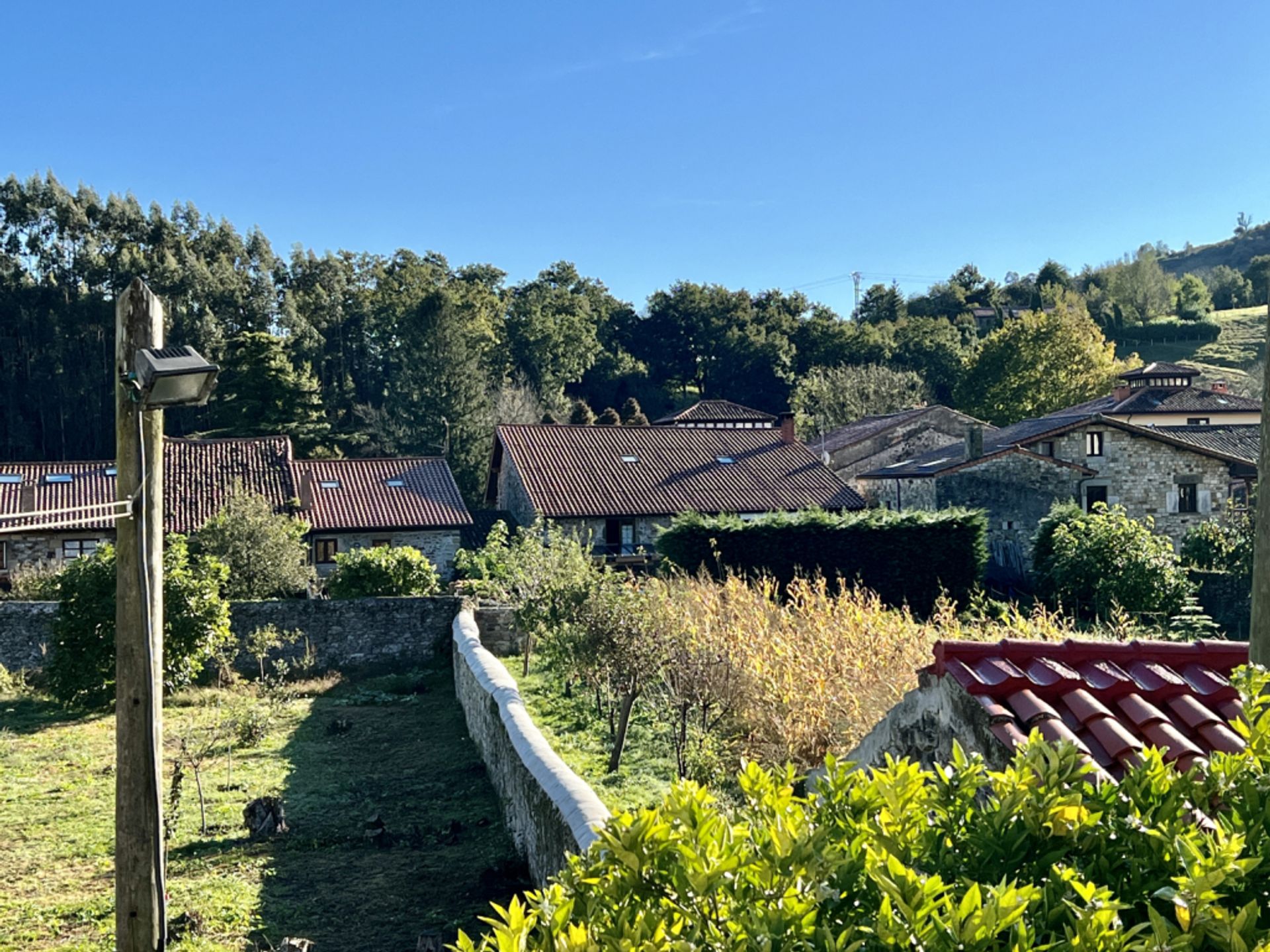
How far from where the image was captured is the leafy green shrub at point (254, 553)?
2134 cm

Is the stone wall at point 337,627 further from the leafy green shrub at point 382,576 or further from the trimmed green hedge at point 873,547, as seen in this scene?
the trimmed green hedge at point 873,547

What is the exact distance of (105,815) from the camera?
34.0ft

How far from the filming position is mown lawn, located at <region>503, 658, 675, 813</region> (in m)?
9.62

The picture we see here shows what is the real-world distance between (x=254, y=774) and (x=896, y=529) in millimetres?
16586

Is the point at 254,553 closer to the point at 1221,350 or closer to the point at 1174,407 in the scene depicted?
the point at 1174,407

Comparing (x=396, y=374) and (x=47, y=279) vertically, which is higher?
(x=47, y=279)

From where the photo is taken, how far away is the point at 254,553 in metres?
21.4

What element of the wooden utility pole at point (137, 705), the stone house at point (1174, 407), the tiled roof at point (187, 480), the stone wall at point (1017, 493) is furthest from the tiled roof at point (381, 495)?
the wooden utility pole at point (137, 705)

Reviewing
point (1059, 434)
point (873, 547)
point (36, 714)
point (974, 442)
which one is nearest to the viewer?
point (36, 714)

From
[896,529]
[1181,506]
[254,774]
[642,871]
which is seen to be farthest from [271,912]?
[1181,506]

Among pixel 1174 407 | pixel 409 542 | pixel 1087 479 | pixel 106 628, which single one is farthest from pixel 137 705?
pixel 1174 407

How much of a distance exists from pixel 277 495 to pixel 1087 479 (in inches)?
909

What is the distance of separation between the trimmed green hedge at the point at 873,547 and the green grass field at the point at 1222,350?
51890 millimetres

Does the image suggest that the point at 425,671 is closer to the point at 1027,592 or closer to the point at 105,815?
the point at 105,815
